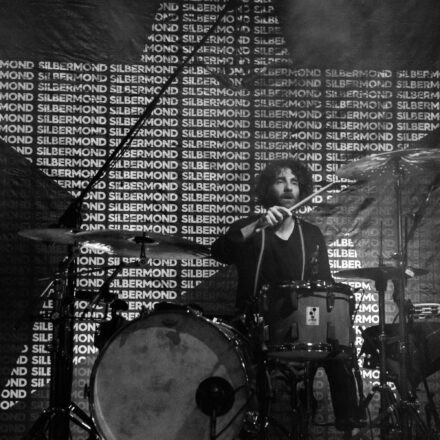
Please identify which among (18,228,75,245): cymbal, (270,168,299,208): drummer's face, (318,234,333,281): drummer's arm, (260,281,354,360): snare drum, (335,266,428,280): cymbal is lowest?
(260,281,354,360): snare drum

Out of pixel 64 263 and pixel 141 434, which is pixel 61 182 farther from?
pixel 141 434

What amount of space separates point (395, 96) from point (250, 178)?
48.4 inches

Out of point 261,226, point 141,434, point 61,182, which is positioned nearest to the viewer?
point 141,434

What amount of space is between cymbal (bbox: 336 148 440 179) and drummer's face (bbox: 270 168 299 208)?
18.0 inches

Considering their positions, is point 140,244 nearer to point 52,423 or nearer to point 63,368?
point 63,368

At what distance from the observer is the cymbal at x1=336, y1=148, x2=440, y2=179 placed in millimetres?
4512

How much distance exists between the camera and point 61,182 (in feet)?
17.3

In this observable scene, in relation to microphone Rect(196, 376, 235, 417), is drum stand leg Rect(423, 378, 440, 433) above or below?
below

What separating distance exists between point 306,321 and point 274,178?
139 centimetres

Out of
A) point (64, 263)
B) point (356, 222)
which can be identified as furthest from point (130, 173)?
point (356, 222)

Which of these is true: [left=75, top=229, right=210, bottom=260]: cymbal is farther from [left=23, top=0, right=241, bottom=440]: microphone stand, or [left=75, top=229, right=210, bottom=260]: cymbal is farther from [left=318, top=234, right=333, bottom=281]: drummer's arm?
[left=318, top=234, right=333, bottom=281]: drummer's arm

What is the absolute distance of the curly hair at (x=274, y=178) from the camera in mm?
5223

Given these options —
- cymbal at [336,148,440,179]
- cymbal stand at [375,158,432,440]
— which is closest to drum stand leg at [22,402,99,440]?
cymbal stand at [375,158,432,440]

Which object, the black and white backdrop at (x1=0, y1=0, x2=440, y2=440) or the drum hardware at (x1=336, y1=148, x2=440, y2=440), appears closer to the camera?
the drum hardware at (x1=336, y1=148, x2=440, y2=440)
